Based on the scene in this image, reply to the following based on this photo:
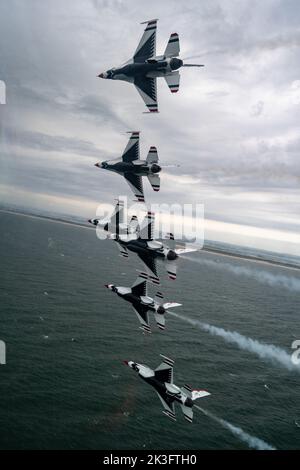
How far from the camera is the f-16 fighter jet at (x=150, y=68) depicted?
31656mm

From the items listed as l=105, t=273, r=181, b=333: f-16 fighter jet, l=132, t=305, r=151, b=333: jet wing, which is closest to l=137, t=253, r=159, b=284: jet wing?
l=105, t=273, r=181, b=333: f-16 fighter jet

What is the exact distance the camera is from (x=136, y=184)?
3512 cm

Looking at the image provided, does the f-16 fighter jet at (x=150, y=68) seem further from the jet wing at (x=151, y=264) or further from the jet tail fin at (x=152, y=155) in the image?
the jet wing at (x=151, y=264)

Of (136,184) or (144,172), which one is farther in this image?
(136,184)

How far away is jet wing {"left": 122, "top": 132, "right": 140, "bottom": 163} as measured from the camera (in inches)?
1358

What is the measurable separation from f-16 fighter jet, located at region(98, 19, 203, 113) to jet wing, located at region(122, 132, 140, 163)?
10.2ft

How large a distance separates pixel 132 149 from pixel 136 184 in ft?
12.0

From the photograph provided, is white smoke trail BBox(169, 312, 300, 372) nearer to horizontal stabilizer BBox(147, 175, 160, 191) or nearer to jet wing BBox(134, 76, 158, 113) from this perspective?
horizontal stabilizer BBox(147, 175, 160, 191)

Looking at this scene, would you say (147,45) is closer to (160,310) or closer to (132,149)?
(132,149)

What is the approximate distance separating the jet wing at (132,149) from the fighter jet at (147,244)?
18.1 ft

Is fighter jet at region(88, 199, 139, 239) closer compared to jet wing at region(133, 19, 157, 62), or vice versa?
jet wing at region(133, 19, 157, 62)

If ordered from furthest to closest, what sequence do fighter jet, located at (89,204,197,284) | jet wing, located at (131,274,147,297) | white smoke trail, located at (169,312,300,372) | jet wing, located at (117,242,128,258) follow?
Result: white smoke trail, located at (169,312,300,372)
jet wing, located at (131,274,147,297)
jet wing, located at (117,242,128,258)
fighter jet, located at (89,204,197,284)

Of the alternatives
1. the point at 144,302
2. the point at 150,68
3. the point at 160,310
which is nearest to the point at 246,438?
the point at 160,310
